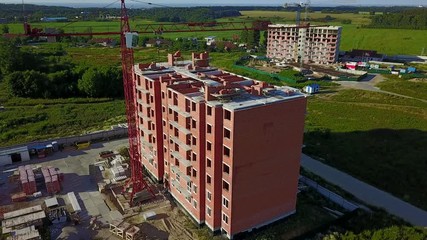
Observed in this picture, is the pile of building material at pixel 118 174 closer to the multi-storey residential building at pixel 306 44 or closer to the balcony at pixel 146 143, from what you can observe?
the balcony at pixel 146 143

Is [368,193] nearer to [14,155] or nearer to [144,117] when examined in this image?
[144,117]

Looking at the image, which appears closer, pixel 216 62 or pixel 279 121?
pixel 279 121

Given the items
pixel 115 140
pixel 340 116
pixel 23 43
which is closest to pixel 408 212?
pixel 340 116

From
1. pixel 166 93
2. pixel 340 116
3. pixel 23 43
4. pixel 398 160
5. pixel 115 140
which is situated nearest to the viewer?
pixel 166 93

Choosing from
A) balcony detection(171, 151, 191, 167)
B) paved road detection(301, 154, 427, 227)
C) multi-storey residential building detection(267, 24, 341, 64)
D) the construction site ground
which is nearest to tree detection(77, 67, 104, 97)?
the construction site ground

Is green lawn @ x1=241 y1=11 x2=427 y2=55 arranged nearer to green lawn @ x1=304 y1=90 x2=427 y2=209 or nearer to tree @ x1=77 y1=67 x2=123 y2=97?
green lawn @ x1=304 y1=90 x2=427 y2=209

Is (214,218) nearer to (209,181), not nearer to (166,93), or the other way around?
(209,181)

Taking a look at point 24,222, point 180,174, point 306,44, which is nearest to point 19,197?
point 24,222
